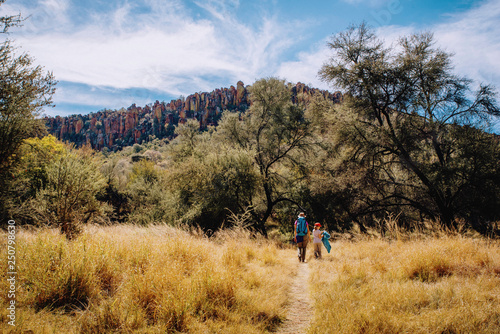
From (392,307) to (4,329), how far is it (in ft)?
14.5

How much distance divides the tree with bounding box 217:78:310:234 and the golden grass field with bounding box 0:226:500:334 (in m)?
10.3

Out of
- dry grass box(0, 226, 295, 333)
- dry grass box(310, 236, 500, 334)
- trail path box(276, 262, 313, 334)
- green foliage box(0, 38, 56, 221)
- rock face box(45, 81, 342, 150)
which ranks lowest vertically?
trail path box(276, 262, 313, 334)

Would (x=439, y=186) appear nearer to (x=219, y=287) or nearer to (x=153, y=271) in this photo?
(x=219, y=287)

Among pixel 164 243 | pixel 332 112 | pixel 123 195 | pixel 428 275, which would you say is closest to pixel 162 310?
pixel 164 243

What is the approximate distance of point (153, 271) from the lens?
10.5 ft

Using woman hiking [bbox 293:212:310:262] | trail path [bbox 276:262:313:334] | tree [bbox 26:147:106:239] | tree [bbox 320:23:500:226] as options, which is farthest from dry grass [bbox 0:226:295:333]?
tree [bbox 320:23:500:226]

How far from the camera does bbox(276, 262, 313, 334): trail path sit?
283 cm

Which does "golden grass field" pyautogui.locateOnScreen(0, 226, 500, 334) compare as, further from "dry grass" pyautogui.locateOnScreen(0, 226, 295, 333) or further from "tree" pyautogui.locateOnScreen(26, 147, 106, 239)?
"tree" pyautogui.locateOnScreen(26, 147, 106, 239)

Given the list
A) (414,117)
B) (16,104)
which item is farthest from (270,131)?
(16,104)

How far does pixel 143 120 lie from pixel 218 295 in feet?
538

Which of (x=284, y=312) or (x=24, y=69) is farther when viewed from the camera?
(x=24, y=69)

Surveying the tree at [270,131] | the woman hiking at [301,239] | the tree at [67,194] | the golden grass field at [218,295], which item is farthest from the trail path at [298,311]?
the tree at [270,131]

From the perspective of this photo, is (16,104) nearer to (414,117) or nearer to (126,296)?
(126,296)

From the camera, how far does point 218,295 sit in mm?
3088
